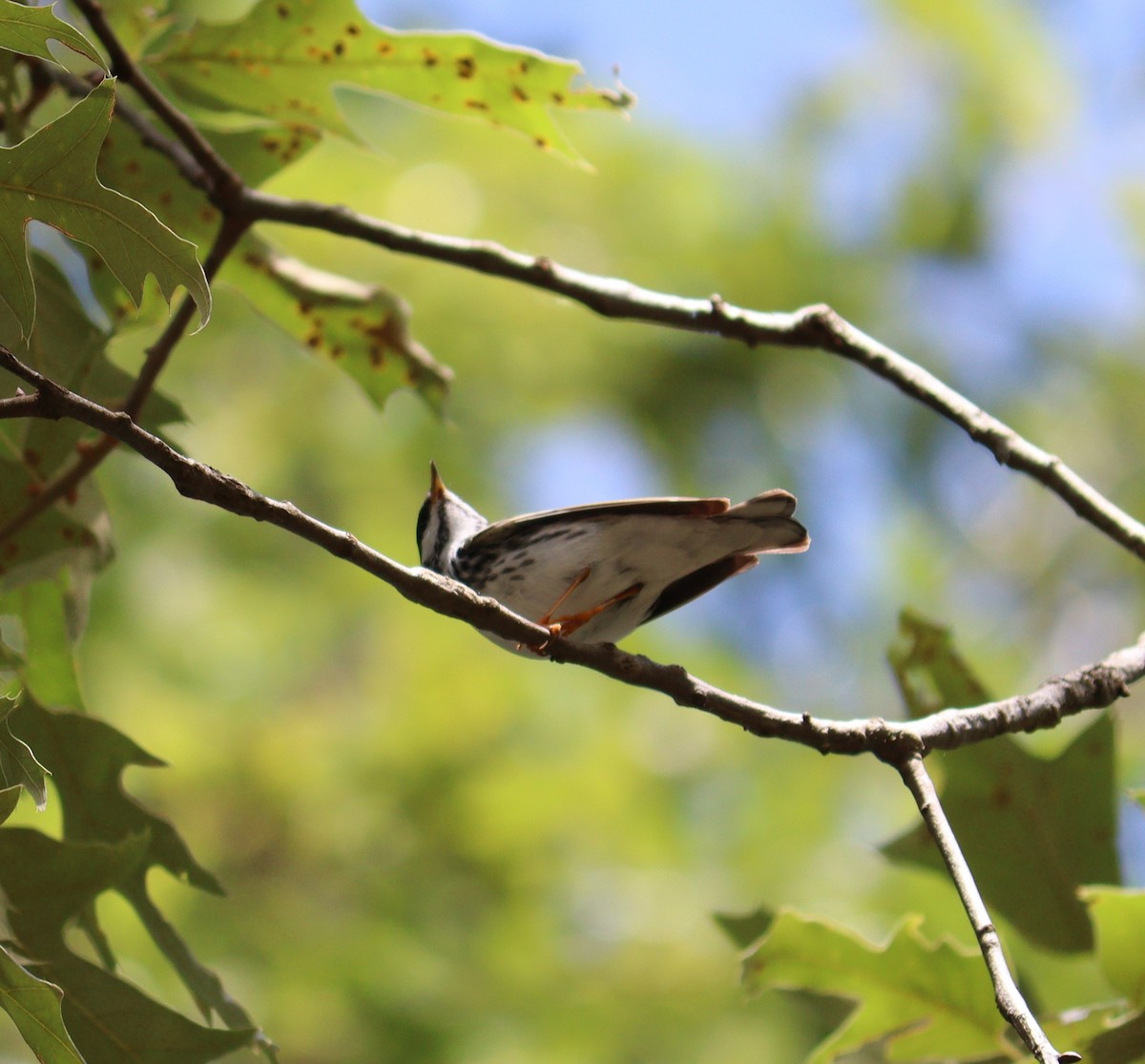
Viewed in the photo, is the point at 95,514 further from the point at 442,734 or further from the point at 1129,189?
the point at 1129,189

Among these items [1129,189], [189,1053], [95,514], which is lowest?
[189,1053]

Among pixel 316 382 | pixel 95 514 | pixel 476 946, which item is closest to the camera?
pixel 95 514

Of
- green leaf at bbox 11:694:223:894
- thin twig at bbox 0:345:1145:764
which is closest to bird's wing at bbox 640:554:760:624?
thin twig at bbox 0:345:1145:764

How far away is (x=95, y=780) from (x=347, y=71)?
160cm

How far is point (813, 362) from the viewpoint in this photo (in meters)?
8.34

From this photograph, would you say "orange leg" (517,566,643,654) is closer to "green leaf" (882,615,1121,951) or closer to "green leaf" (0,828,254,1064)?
"green leaf" (882,615,1121,951)

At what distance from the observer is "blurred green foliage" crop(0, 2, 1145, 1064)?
562 cm

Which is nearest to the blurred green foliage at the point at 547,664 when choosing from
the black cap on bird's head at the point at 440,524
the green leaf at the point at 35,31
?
the black cap on bird's head at the point at 440,524

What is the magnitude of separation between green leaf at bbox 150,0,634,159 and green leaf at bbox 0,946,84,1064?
75.0 inches

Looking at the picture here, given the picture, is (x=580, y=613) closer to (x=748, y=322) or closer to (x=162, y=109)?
(x=748, y=322)

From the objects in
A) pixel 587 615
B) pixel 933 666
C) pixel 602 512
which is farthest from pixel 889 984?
pixel 602 512

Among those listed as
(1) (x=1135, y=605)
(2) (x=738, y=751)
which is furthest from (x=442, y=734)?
(1) (x=1135, y=605)

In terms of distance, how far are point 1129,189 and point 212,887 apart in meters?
8.90

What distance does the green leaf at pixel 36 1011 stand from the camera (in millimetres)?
1422
